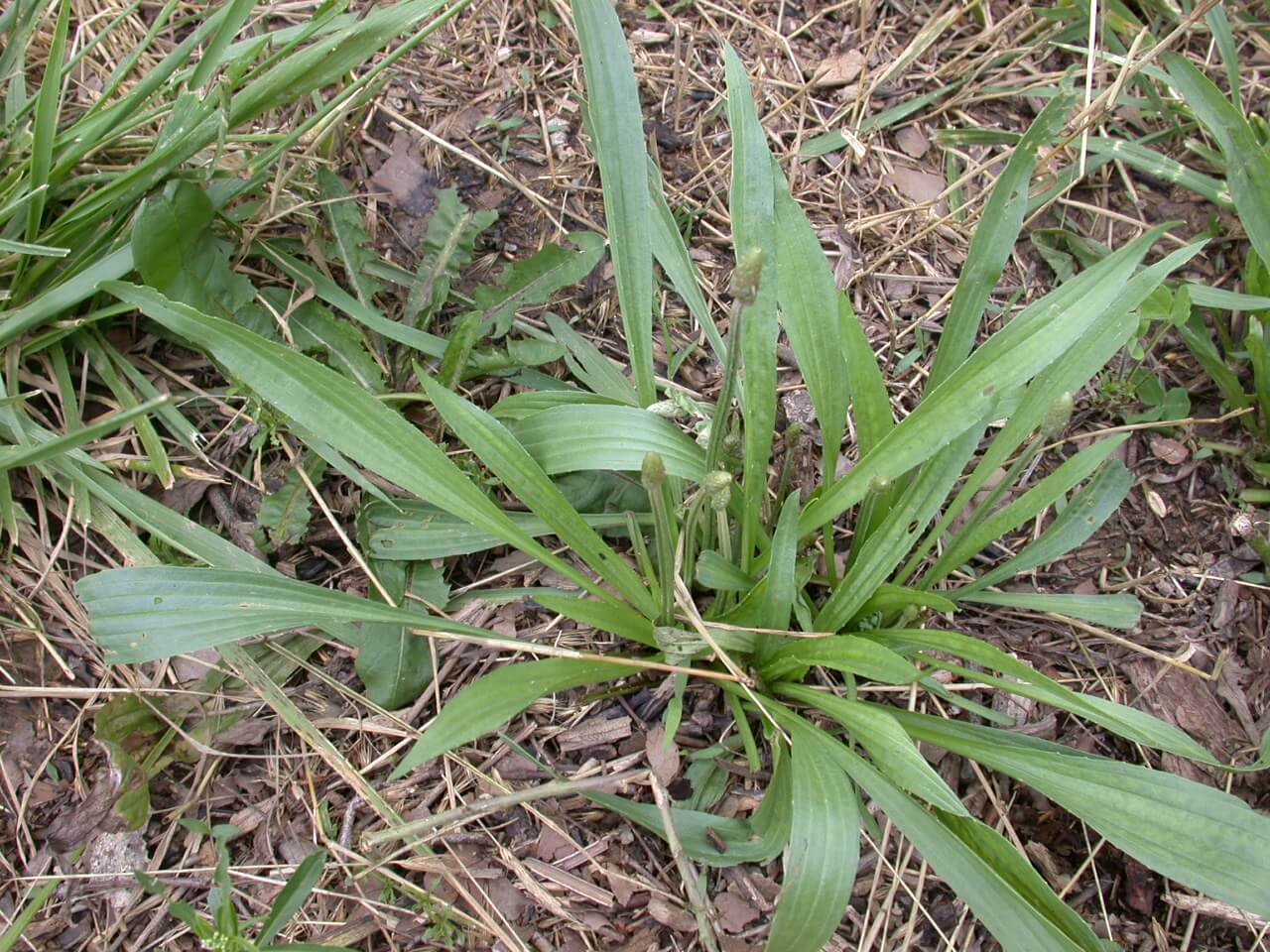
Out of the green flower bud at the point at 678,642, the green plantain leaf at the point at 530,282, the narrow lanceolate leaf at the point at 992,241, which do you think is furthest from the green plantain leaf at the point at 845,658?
the green plantain leaf at the point at 530,282

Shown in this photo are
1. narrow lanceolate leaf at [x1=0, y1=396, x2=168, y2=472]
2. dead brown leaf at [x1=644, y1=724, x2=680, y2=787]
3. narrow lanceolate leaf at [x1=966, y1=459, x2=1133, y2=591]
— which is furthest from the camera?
narrow lanceolate leaf at [x1=966, y1=459, x2=1133, y2=591]

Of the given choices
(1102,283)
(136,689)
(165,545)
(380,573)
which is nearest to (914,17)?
(1102,283)

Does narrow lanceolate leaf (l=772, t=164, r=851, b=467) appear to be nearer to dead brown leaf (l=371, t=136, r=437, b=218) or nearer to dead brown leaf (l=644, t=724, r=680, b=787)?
dead brown leaf (l=644, t=724, r=680, b=787)

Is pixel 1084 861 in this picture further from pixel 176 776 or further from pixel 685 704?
pixel 176 776

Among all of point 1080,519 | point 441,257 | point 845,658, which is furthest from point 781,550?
point 441,257

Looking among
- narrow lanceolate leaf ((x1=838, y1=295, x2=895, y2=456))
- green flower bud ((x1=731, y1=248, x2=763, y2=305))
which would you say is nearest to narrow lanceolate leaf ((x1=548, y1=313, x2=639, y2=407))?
narrow lanceolate leaf ((x1=838, y1=295, x2=895, y2=456))
